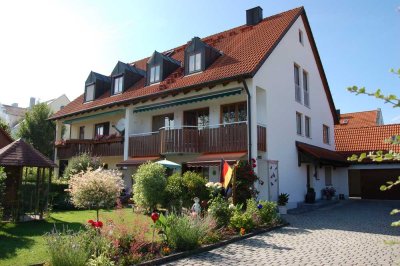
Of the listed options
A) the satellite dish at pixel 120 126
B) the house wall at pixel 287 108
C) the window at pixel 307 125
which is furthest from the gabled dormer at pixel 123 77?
the window at pixel 307 125

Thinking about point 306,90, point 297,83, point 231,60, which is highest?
point 231,60

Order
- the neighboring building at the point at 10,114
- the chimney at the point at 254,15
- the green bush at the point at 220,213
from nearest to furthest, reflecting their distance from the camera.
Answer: the green bush at the point at 220,213 < the chimney at the point at 254,15 < the neighboring building at the point at 10,114

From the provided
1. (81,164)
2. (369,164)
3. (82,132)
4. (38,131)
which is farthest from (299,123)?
(38,131)

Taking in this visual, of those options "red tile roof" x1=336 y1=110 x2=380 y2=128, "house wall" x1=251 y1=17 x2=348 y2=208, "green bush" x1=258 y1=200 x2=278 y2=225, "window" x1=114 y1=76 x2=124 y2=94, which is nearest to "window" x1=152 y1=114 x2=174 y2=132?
"window" x1=114 y1=76 x2=124 y2=94

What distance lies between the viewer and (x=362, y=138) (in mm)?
31109

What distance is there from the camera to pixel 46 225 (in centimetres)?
1280

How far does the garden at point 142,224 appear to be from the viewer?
7.89 m

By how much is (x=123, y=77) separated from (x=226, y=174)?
1449 cm

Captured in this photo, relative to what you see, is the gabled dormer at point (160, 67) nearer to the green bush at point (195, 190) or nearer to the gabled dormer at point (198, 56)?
the gabled dormer at point (198, 56)

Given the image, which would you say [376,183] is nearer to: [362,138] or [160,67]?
[362,138]

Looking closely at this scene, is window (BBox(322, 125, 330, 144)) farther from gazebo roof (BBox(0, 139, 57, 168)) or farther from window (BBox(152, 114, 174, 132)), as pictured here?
gazebo roof (BBox(0, 139, 57, 168))

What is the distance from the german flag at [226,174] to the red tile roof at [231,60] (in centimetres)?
484

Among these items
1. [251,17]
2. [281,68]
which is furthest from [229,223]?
[251,17]

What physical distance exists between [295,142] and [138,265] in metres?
16.0
